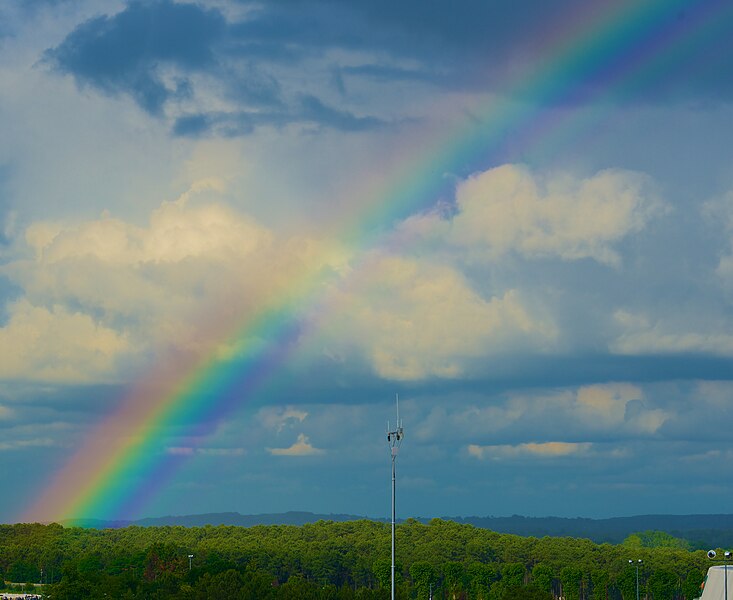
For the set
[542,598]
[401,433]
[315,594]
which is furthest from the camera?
[315,594]

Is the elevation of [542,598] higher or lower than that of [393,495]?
lower

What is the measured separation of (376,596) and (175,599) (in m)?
33.5

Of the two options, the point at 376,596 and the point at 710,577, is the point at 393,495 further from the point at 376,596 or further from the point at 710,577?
the point at 376,596

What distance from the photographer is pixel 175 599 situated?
653 ft

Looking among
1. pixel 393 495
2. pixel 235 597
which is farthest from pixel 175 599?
pixel 393 495

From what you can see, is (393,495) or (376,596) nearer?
(393,495)

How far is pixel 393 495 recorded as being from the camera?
451 feet

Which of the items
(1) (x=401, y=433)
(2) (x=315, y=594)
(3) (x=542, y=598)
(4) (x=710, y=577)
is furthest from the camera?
(2) (x=315, y=594)

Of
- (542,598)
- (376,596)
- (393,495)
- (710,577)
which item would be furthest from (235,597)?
(710,577)

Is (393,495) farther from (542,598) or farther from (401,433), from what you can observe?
(542,598)

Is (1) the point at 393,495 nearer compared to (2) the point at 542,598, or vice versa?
(1) the point at 393,495

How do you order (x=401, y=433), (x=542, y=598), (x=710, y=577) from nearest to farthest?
(x=710, y=577), (x=401, y=433), (x=542, y=598)

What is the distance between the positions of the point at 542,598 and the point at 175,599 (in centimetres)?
6241

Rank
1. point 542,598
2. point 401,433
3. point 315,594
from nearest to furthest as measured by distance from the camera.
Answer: point 401,433, point 542,598, point 315,594
